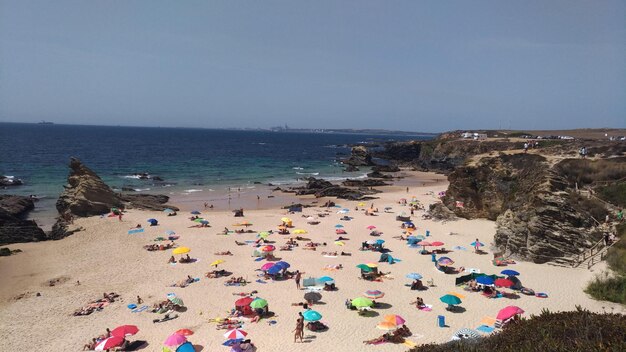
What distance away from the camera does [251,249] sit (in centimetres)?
2488

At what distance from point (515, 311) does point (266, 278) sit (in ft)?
35.7

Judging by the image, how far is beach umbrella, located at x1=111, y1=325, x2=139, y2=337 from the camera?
1341 cm

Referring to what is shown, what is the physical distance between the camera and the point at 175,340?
13.0 m

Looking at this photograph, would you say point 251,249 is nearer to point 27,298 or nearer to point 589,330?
point 27,298

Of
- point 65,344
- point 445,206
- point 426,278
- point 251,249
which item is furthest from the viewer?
point 445,206

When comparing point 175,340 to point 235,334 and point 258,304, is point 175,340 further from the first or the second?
point 258,304

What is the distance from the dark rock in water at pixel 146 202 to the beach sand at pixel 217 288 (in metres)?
6.75

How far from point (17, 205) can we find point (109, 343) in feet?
93.1

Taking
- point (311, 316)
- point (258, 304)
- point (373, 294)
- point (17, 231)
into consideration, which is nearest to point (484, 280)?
point (373, 294)

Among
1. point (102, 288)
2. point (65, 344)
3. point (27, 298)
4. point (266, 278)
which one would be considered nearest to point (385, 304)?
point (266, 278)

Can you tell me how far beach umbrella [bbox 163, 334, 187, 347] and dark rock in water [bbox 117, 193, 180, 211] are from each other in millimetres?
25094

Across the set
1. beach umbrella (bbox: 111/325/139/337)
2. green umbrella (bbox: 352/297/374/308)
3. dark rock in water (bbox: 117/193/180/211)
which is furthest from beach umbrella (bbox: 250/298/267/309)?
dark rock in water (bbox: 117/193/180/211)

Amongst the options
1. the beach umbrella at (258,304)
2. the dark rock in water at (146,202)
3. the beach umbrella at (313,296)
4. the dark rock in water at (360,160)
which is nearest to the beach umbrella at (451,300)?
the beach umbrella at (313,296)

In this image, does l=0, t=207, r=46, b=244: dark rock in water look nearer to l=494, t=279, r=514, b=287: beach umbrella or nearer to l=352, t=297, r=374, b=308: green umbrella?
l=352, t=297, r=374, b=308: green umbrella
